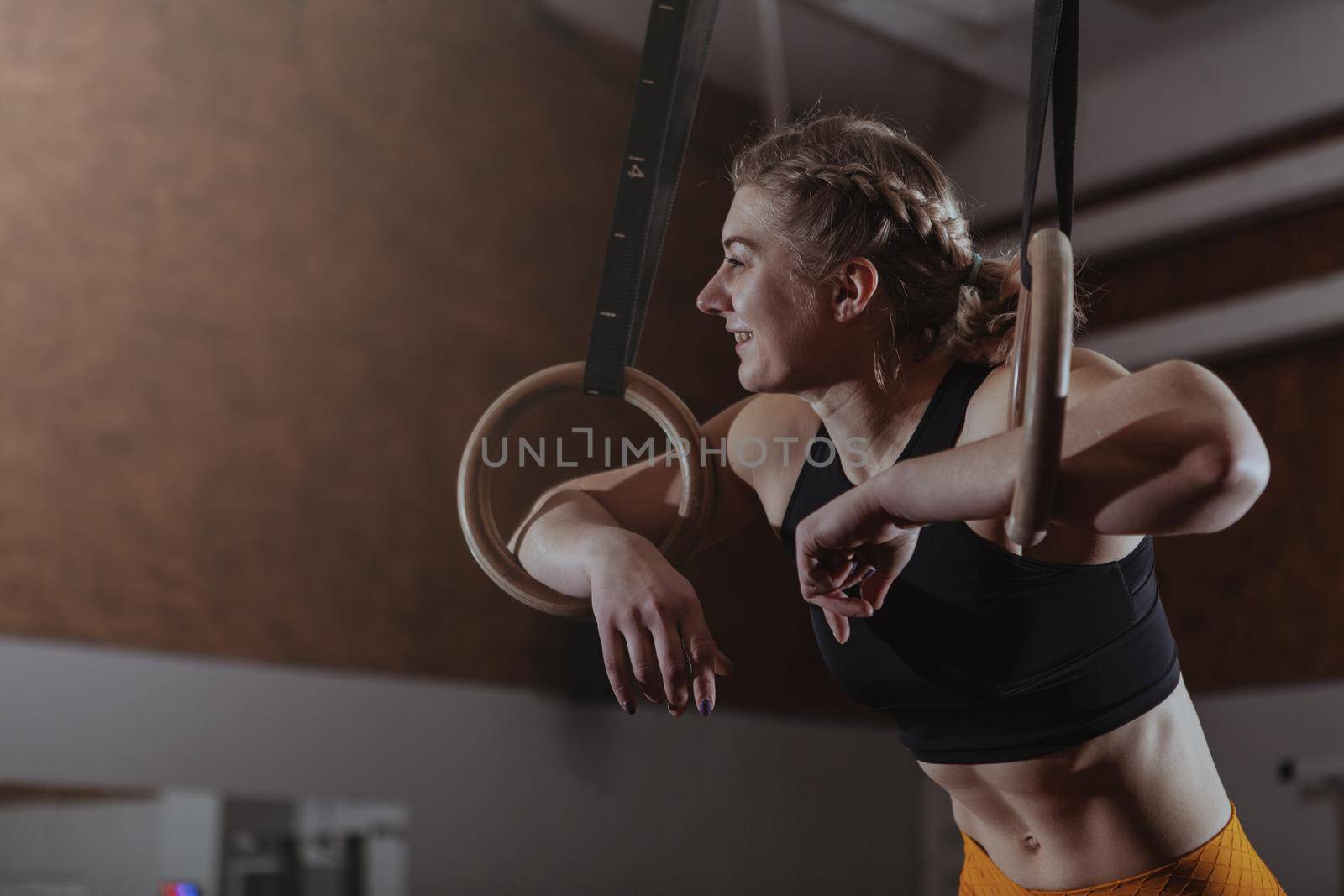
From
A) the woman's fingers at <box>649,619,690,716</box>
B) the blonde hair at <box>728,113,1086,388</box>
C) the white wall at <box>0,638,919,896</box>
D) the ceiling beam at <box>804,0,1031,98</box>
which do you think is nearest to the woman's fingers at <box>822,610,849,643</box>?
the woman's fingers at <box>649,619,690,716</box>

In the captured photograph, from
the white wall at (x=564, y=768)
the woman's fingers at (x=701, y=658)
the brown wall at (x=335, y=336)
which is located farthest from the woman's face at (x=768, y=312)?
the white wall at (x=564, y=768)

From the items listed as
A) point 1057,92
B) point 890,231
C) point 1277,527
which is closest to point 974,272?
point 890,231

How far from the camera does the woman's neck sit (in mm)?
888

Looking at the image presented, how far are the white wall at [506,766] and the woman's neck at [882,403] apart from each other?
2034 mm

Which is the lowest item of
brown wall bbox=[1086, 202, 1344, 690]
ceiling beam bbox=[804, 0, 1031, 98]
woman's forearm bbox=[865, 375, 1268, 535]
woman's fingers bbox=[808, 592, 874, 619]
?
woman's fingers bbox=[808, 592, 874, 619]

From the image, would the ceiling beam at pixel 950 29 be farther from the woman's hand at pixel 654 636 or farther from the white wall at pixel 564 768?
the woman's hand at pixel 654 636

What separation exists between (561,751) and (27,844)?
4.06ft

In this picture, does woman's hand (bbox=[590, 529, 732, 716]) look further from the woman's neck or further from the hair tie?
the hair tie

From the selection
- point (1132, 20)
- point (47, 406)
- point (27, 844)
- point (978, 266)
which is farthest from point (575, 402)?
point (978, 266)

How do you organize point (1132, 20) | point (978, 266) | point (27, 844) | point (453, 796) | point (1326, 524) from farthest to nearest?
point (1132, 20), point (1326, 524), point (453, 796), point (27, 844), point (978, 266)

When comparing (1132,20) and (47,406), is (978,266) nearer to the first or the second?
(47,406)

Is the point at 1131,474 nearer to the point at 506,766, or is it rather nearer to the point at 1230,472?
the point at 1230,472

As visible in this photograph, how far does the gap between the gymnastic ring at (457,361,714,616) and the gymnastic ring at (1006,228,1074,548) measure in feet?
0.98

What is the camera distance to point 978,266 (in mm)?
900
